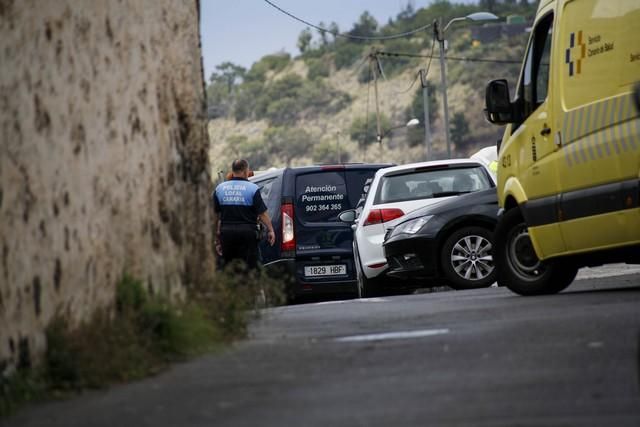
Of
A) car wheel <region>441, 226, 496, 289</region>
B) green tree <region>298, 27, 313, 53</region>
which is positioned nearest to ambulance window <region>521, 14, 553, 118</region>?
car wheel <region>441, 226, 496, 289</region>

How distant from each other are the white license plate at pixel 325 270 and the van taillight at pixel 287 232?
343 millimetres

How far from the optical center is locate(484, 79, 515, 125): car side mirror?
1293 cm

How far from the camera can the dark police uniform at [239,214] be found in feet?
55.7

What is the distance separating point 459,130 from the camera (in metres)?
127

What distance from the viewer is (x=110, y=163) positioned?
8.58 m

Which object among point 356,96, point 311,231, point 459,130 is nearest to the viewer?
point 311,231

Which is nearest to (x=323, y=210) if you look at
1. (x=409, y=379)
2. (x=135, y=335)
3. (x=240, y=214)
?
(x=240, y=214)

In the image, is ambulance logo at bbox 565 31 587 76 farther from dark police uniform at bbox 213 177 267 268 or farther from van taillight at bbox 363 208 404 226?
van taillight at bbox 363 208 404 226

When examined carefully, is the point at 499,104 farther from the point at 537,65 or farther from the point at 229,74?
the point at 229,74

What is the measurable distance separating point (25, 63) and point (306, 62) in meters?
177

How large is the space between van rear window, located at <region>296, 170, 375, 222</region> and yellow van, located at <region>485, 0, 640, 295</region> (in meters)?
6.36

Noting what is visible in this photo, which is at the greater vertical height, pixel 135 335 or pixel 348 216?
pixel 348 216

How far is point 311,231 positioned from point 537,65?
710 cm

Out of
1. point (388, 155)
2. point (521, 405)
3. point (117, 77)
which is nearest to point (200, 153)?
point (117, 77)
